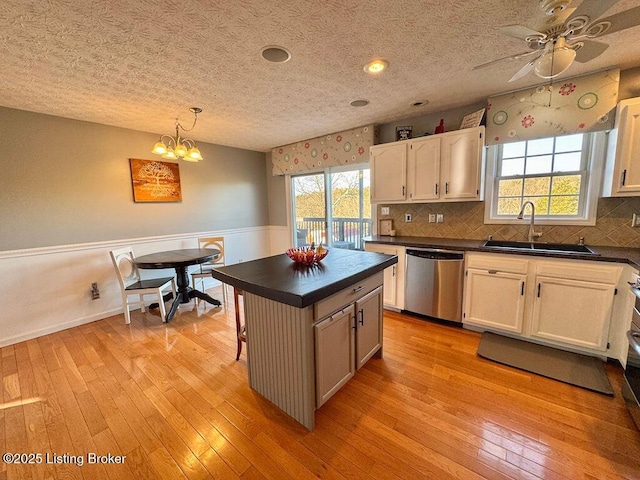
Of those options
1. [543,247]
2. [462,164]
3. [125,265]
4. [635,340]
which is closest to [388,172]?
[462,164]

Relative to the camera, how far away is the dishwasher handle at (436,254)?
2684 millimetres

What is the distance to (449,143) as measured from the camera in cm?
283

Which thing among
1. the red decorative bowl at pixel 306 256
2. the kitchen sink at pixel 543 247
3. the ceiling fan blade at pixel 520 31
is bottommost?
the kitchen sink at pixel 543 247

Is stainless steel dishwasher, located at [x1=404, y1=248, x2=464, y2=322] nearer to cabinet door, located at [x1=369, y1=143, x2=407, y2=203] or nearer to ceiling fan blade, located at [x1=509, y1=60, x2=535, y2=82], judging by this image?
cabinet door, located at [x1=369, y1=143, x2=407, y2=203]

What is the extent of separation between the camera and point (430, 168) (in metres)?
2.98

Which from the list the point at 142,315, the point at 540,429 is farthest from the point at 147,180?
the point at 540,429

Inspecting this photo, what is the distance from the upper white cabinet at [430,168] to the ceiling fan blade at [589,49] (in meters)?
1.08

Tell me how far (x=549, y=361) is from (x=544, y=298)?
0.52 metres

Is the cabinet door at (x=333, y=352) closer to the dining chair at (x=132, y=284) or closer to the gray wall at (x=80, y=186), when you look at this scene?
the dining chair at (x=132, y=284)

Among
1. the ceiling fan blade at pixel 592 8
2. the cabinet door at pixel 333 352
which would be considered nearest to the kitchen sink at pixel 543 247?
the ceiling fan blade at pixel 592 8

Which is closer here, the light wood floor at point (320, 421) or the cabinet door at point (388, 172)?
the light wood floor at point (320, 421)

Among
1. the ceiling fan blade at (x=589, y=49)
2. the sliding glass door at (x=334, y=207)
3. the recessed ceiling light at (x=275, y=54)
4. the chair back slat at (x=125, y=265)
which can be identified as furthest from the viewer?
the sliding glass door at (x=334, y=207)

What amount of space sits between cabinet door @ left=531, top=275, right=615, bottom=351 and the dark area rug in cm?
12

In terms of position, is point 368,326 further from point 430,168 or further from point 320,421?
point 430,168
